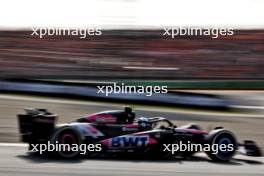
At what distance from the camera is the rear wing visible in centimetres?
872

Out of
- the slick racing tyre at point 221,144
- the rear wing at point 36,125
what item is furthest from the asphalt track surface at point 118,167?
the rear wing at point 36,125

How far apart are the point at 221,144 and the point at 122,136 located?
67.7 inches

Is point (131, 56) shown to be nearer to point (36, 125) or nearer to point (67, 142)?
point (67, 142)

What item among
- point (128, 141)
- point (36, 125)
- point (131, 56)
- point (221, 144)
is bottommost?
point (221, 144)

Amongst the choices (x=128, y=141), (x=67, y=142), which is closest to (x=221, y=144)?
(x=128, y=141)

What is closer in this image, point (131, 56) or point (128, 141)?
point (128, 141)

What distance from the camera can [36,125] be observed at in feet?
28.6

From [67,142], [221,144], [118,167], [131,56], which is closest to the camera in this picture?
[118,167]

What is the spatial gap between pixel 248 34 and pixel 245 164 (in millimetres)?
27172

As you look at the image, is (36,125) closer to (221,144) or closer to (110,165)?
(110,165)

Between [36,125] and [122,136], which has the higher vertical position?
[36,125]

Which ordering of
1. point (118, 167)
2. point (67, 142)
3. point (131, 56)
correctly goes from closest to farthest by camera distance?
point (118, 167)
point (67, 142)
point (131, 56)

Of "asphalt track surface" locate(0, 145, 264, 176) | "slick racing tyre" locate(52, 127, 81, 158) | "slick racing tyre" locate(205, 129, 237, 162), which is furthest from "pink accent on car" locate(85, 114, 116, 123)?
"slick racing tyre" locate(205, 129, 237, 162)

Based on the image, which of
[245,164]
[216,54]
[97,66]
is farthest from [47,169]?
[216,54]
